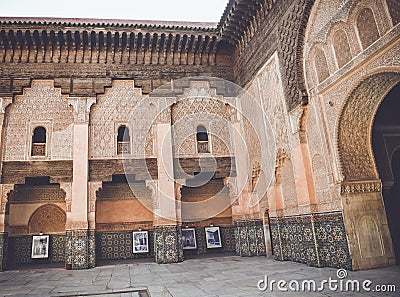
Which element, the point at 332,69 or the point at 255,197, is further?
the point at 255,197

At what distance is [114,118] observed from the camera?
844 centimetres

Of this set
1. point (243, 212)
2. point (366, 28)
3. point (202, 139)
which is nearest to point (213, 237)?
point (243, 212)

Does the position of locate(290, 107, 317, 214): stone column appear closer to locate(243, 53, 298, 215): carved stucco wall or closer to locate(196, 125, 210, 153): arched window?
locate(243, 53, 298, 215): carved stucco wall

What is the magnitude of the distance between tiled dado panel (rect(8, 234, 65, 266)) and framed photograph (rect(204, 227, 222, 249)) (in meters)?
3.96

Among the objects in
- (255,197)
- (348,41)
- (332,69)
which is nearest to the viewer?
(348,41)

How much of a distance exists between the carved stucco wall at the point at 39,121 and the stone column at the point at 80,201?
9.4 inches

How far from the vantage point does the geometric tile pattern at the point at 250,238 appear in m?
7.89

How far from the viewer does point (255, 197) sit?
8102mm

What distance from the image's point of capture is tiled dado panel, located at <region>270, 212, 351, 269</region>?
205 inches

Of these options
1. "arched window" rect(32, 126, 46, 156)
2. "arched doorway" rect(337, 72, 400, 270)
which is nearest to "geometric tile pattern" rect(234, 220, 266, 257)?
"arched doorway" rect(337, 72, 400, 270)

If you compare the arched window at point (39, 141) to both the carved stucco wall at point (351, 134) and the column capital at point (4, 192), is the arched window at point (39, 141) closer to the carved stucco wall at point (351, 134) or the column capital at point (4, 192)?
the column capital at point (4, 192)

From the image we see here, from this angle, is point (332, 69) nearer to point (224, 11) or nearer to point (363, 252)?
point (363, 252)

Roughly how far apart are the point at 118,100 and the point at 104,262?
4.19 meters

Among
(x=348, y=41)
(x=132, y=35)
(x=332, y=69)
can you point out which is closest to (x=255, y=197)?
(x=332, y=69)
